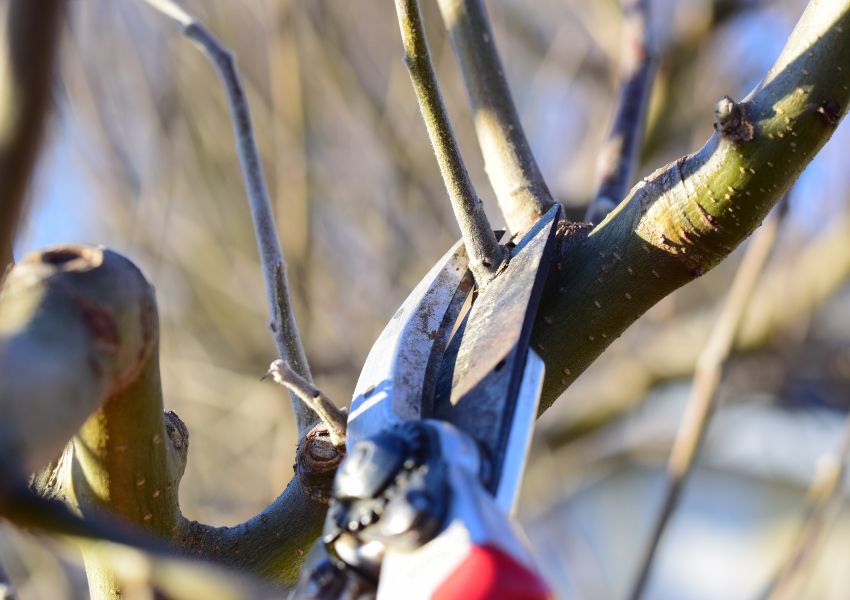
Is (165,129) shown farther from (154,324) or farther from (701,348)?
(154,324)

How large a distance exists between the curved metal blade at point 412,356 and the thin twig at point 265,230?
119 millimetres

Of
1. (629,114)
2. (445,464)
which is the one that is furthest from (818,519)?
(445,464)

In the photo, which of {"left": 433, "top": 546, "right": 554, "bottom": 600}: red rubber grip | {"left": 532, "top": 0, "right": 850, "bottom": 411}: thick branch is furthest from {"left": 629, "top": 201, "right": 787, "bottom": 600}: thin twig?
{"left": 433, "top": 546, "right": 554, "bottom": 600}: red rubber grip

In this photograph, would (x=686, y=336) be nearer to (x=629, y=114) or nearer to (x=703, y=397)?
(x=703, y=397)

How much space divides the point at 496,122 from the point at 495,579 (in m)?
0.49

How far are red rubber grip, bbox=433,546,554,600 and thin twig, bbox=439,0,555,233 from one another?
0.34m

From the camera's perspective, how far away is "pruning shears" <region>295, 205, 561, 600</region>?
0.95 ft

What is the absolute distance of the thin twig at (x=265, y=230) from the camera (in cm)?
58

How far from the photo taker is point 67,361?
27 centimetres

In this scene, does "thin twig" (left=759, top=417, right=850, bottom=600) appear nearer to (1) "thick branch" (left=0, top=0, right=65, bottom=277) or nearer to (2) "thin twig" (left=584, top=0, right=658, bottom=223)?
(2) "thin twig" (left=584, top=0, right=658, bottom=223)

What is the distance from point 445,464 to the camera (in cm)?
33

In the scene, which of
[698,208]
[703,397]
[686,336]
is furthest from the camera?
[686,336]

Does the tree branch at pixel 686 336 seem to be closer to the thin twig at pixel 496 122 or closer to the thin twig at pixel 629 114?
the thin twig at pixel 629 114

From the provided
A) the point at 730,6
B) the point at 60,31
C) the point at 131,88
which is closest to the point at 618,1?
the point at 730,6
